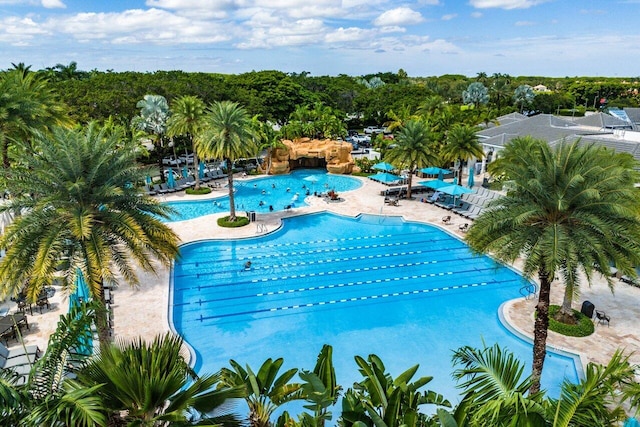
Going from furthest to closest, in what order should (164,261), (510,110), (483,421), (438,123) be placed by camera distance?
(510,110) < (438,123) < (164,261) < (483,421)

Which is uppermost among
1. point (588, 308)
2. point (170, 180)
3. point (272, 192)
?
point (170, 180)

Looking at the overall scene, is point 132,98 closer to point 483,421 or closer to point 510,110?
point 483,421

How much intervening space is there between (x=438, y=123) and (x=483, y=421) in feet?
124

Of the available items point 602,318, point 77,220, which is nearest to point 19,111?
point 77,220

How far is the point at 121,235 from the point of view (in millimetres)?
12695

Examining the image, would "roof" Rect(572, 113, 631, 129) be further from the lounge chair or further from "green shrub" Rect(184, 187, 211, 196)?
"green shrub" Rect(184, 187, 211, 196)

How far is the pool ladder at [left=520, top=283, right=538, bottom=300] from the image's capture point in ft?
69.1

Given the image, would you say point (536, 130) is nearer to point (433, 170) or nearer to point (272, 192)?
point (433, 170)

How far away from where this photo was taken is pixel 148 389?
6.89 m

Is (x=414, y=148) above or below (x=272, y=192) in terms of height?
above

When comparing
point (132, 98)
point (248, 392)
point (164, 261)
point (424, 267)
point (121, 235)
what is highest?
point (132, 98)

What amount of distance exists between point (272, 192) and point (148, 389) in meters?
32.7

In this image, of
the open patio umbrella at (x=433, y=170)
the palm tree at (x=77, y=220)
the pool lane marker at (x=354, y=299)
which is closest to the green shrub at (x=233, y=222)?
the pool lane marker at (x=354, y=299)

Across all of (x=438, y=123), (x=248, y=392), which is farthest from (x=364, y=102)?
(x=248, y=392)
